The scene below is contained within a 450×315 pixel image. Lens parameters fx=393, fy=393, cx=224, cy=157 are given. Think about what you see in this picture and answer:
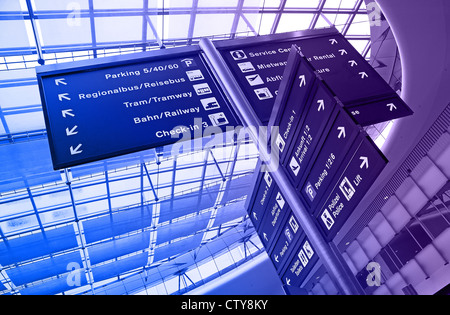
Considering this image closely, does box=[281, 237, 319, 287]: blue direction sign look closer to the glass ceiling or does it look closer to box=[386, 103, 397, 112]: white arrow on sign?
box=[386, 103, 397, 112]: white arrow on sign

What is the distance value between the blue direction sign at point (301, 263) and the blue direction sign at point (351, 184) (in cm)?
26

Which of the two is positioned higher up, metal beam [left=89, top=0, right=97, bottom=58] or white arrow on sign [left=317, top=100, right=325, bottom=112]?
metal beam [left=89, top=0, right=97, bottom=58]

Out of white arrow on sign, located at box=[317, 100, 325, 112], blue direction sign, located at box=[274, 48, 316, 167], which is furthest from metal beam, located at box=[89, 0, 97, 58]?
white arrow on sign, located at box=[317, 100, 325, 112]

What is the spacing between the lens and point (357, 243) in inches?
672

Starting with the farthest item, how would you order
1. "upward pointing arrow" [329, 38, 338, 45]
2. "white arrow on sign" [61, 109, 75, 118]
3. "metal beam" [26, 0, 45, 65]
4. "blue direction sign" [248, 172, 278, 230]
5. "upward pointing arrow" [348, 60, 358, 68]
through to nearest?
"metal beam" [26, 0, 45, 65], "upward pointing arrow" [329, 38, 338, 45], "upward pointing arrow" [348, 60, 358, 68], "white arrow on sign" [61, 109, 75, 118], "blue direction sign" [248, 172, 278, 230]

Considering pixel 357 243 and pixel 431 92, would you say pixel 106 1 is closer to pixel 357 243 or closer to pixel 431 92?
pixel 431 92

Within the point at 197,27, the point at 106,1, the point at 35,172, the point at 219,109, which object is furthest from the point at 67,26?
the point at 219,109

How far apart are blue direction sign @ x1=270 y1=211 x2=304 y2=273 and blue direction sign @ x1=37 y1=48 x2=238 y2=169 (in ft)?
3.76

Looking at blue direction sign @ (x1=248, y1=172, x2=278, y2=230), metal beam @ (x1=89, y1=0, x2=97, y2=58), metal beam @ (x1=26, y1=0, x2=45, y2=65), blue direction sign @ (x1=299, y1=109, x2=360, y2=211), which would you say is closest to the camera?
blue direction sign @ (x1=299, y1=109, x2=360, y2=211)

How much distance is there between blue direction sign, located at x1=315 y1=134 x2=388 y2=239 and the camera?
8.48ft

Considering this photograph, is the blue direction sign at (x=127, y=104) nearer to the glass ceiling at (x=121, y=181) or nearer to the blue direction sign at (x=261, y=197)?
the blue direction sign at (x=261, y=197)

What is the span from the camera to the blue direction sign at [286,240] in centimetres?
332

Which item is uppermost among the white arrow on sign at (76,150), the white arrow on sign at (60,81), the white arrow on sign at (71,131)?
the white arrow on sign at (60,81)

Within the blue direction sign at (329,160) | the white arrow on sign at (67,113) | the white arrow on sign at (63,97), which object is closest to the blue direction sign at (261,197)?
the blue direction sign at (329,160)
